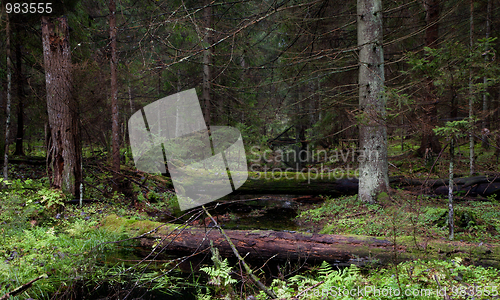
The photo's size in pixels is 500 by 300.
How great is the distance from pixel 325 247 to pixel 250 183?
6.06 meters

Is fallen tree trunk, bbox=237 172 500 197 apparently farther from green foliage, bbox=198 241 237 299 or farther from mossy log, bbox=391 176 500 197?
green foliage, bbox=198 241 237 299

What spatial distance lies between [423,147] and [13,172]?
15.9m

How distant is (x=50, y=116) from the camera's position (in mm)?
7039

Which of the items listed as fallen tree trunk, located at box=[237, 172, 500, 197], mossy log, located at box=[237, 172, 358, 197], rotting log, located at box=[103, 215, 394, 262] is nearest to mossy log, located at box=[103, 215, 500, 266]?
rotting log, located at box=[103, 215, 394, 262]

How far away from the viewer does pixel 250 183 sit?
401 inches

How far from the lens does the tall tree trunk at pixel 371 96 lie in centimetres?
666

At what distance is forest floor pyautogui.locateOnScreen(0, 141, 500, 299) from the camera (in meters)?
2.96

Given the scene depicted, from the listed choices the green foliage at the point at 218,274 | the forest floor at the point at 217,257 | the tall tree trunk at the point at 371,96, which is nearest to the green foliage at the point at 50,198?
the forest floor at the point at 217,257

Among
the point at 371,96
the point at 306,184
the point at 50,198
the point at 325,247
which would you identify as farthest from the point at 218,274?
the point at 306,184

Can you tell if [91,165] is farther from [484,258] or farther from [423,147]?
[423,147]

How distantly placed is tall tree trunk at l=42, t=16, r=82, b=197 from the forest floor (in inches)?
28.7

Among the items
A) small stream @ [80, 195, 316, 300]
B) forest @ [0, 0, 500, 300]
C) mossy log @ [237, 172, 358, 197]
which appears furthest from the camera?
mossy log @ [237, 172, 358, 197]

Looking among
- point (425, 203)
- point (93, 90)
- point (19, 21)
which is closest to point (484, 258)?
point (425, 203)

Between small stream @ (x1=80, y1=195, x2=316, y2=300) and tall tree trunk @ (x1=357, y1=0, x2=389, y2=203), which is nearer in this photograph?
small stream @ (x1=80, y1=195, x2=316, y2=300)
